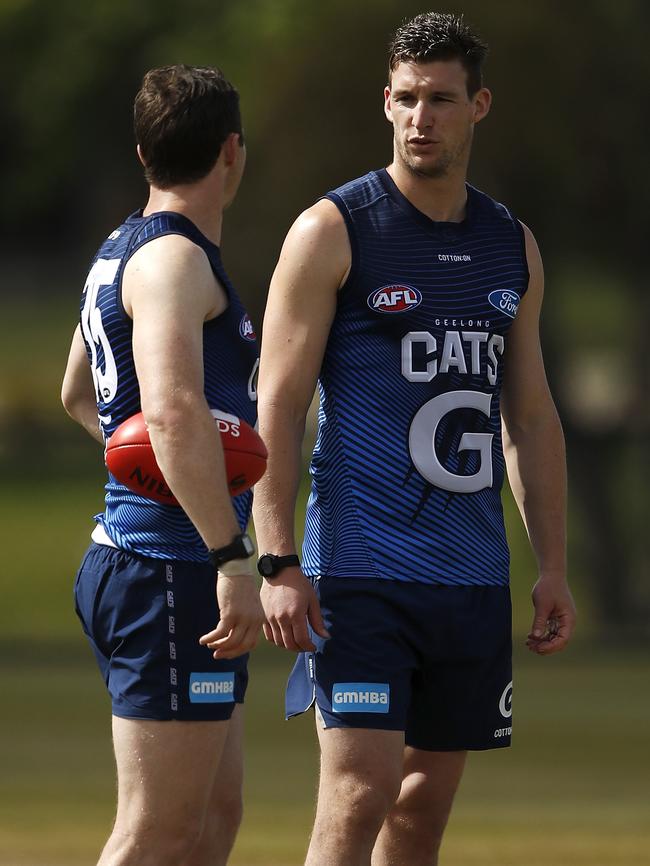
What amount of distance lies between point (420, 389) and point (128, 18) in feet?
54.6

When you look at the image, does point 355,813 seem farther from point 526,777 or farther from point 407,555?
point 526,777

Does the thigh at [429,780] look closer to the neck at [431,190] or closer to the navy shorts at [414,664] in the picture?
the navy shorts at [414,664]

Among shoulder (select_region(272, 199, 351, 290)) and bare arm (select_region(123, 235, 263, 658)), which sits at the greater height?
shoulder (select_region(272, 199, 351, 290))

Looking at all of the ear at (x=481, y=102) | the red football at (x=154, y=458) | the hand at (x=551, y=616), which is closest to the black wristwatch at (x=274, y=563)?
the red football at (x=154, y=458)

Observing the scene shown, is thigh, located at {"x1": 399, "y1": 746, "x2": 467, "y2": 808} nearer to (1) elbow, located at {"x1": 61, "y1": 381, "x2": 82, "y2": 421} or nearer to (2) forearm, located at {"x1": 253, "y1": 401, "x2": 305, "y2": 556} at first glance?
(2) forearm, located at {"x1": 253, "y1": 401, "x2": 305, "y2": 556}

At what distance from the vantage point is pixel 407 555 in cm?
487

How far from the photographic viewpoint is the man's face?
4961 millimetres

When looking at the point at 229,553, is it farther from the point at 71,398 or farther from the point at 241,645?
the point at 71,398

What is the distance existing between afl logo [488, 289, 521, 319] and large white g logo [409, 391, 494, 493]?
0.27 metres

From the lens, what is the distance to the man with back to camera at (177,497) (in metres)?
4.35

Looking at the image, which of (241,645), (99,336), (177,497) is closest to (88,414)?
(99,336)

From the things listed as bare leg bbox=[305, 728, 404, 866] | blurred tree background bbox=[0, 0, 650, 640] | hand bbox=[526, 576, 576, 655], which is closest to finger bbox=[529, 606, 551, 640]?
hand bbox=[526, 576, 576, 655]

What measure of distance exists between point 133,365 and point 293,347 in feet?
1.59

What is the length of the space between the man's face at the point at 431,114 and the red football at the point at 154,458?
0.97m
